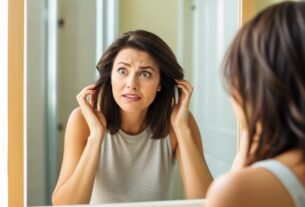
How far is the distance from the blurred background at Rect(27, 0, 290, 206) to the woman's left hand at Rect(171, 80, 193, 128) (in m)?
0.02

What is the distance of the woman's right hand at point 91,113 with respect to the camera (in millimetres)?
886

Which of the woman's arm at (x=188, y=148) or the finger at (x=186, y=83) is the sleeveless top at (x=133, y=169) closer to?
the woman's arm at (x=188, y=148)

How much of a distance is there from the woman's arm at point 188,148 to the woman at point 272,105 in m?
0.41

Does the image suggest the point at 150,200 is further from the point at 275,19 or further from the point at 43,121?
the point at 275,19

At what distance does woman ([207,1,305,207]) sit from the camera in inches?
18.9

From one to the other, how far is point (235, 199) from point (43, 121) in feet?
1.75

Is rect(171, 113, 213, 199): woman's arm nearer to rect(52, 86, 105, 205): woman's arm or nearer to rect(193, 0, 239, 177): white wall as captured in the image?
rect(193, 0, 239, 177): white wall

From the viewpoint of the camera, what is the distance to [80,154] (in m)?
0.90

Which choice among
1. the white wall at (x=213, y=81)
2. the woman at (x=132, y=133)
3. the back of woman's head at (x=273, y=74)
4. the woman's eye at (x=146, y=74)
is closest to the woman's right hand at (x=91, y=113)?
the woman at (x=132, y=133)

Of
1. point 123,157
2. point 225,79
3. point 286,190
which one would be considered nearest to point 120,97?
point 123,157

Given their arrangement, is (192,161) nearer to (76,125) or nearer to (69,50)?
(76,125)

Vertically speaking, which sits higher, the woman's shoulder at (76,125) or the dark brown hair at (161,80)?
the dark brown hair at (161,80)

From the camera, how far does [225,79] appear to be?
0.55 meters

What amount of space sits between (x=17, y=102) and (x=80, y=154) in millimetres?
187
